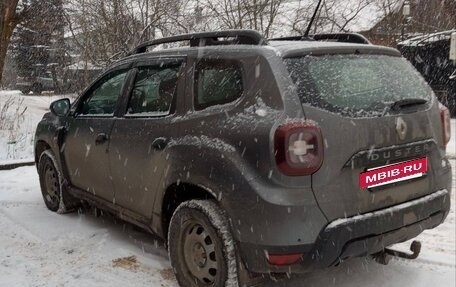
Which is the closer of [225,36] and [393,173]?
[393,173]

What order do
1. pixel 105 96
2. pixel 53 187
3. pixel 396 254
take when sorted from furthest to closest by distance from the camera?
1. pixel 53 187
2. pixel 105 96
3. pixel 396 254

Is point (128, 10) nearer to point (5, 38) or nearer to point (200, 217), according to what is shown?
point (5, 38)

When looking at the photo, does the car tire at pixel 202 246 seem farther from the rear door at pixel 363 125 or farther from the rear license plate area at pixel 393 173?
the rear license plate area at pixel 393 173

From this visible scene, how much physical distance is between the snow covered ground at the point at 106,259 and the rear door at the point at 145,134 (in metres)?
0.48

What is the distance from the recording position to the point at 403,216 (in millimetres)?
3057

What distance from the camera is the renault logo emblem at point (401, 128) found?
307cm

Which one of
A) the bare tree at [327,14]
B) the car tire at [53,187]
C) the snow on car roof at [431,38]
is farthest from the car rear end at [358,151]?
the snow on car roof at [431,38]

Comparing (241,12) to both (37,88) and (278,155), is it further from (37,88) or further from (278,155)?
(37,88)

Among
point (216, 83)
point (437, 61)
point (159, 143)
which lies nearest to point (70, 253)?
point (159, 143)

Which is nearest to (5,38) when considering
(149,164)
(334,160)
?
(149,164)

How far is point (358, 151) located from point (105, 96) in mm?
2542

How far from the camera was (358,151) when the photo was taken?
9.48 feet

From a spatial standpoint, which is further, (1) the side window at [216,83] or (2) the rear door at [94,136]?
(2) the rear door at [94,136]

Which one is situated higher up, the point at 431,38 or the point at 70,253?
the point at 431,38
